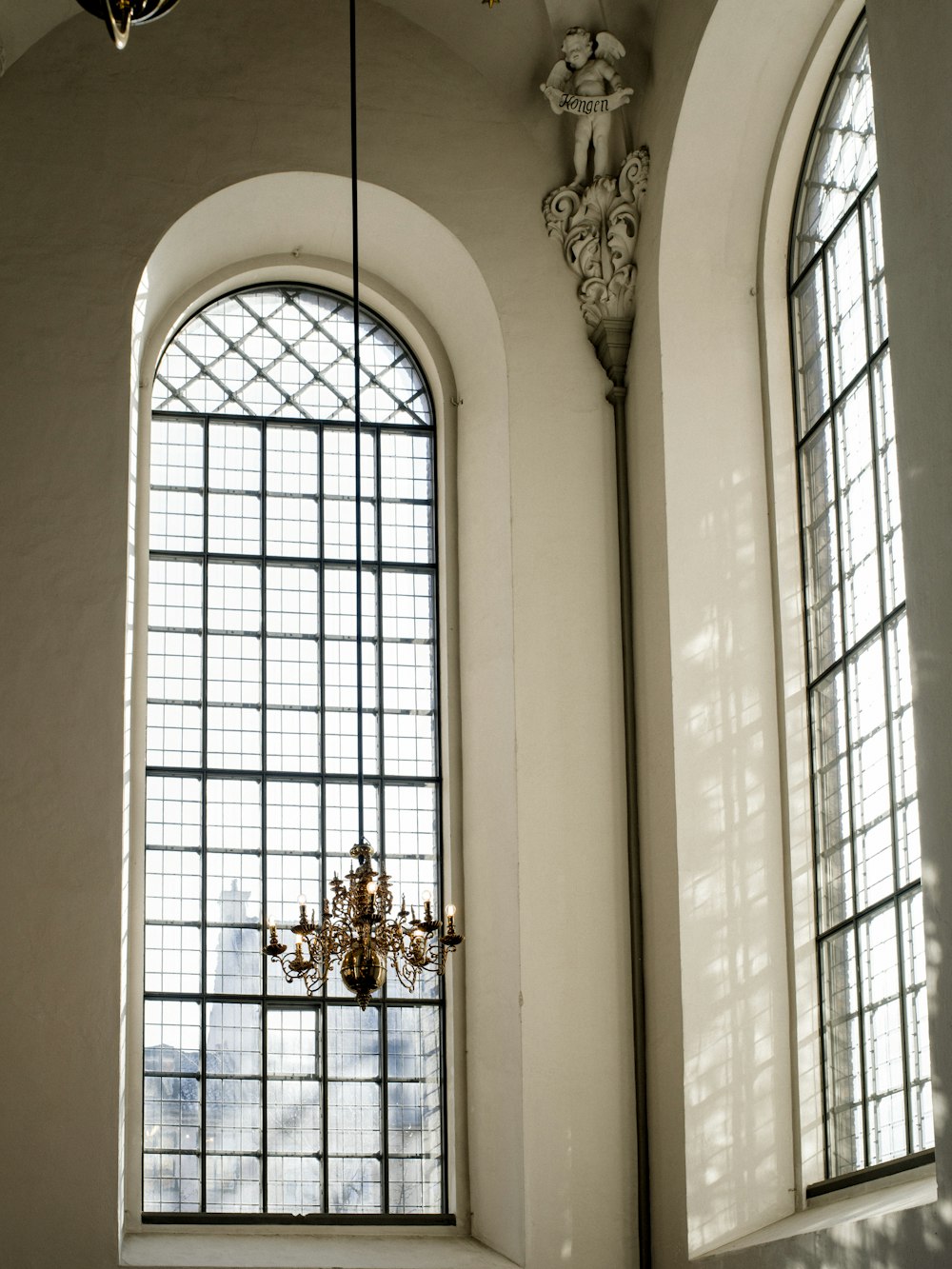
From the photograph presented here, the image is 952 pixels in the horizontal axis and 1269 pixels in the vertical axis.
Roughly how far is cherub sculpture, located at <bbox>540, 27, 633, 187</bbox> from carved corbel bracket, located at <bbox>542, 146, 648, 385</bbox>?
0.27 metres

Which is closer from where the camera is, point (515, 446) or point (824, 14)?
point (824, 14)

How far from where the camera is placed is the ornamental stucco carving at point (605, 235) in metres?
9.64

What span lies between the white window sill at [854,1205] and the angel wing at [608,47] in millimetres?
5609

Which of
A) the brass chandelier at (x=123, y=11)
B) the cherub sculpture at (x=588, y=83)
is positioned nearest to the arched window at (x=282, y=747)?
the cherub sculpture at (x=588, y=83)

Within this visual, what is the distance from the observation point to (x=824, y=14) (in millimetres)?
8734

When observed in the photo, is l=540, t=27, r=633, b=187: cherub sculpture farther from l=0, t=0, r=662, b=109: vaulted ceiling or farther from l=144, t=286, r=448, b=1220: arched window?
l=144, t=286, r=448, b=1220: arched window

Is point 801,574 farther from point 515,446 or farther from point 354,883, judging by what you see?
point 354,883

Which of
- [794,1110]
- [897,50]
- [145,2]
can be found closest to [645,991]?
[794,1110]

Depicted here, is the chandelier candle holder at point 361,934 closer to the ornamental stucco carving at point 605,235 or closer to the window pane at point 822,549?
the window pane at point 822,549

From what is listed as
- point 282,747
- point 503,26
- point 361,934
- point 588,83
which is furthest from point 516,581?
point 503,26

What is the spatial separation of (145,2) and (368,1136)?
18.9 ft

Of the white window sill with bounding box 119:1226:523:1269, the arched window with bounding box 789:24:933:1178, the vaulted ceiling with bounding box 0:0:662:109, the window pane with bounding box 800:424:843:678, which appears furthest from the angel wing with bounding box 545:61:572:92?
the white window sill with bounding box 119:1226:523:1269

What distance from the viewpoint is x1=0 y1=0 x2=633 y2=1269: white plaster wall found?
8.59 m

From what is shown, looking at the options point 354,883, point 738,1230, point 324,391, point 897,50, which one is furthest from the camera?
point 324,391
